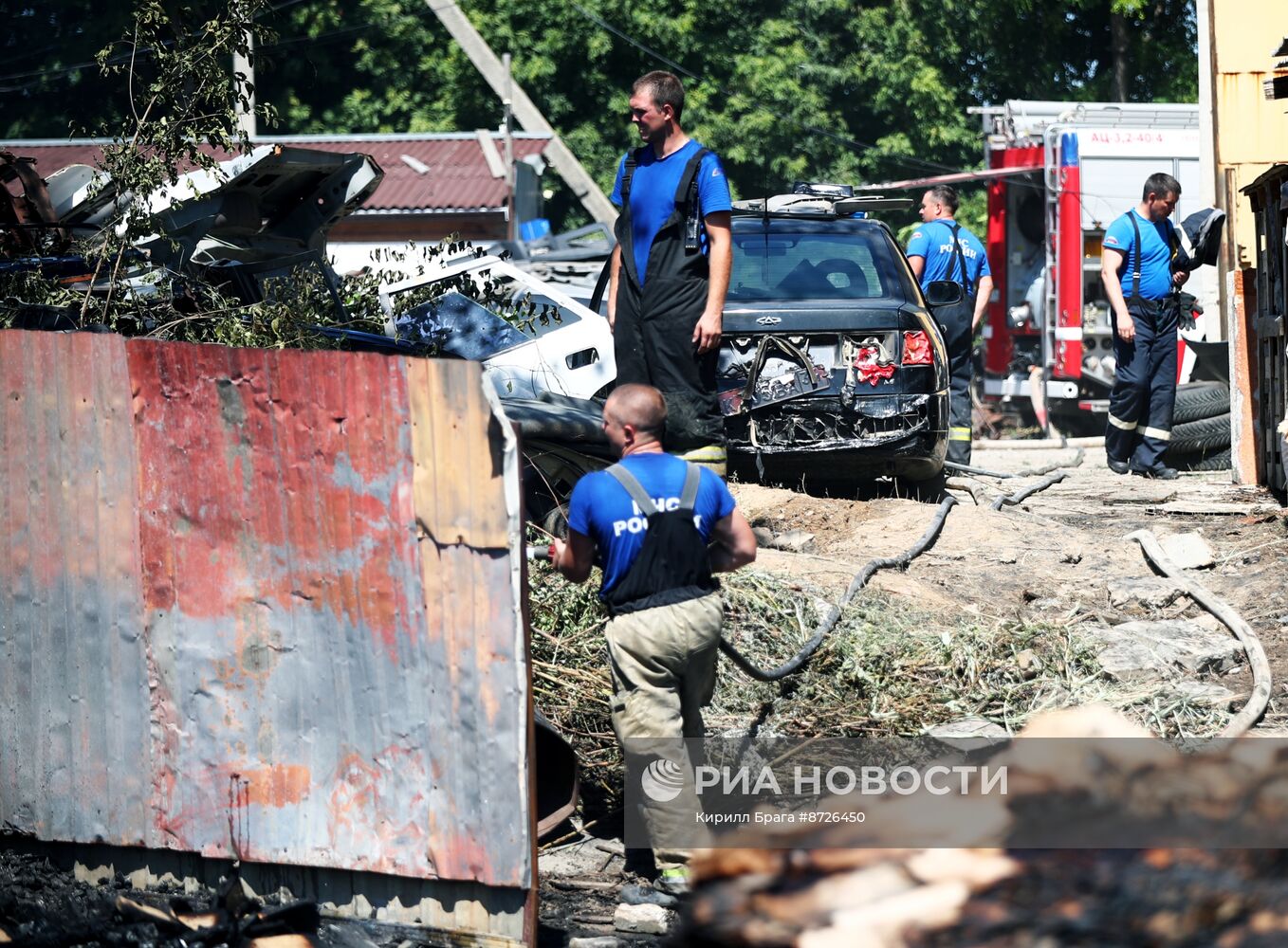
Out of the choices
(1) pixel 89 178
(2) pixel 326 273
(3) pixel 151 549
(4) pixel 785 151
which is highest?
(4) pixel 785 151

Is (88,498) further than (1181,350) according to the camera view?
No

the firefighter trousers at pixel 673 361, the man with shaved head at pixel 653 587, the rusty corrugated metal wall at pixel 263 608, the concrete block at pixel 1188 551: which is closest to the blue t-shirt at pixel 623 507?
the man with shaved head at pixel 653 587

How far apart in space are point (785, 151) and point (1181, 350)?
54.5 ft

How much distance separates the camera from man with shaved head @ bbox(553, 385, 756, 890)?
13.1ft

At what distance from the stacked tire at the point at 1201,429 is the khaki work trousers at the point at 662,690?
312 inches

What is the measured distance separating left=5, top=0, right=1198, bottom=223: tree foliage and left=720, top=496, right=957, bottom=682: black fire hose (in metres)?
22.0

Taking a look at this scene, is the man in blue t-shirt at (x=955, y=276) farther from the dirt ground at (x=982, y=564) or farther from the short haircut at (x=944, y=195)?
the dirt ground at (x=982, y=564)

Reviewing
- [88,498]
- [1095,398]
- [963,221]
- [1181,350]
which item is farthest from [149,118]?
[963,221]

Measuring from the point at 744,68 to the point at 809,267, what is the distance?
69.5 ft

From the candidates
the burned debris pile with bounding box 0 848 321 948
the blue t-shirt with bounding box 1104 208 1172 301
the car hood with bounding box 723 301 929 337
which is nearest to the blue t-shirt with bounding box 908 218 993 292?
the blue t-shirt with bounding box 1104 208 1172 301

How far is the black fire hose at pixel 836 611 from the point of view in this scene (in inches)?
186

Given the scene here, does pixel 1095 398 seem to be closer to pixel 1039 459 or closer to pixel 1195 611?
pixel 1039 459

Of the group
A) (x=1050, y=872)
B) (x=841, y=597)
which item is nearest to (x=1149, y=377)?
(x=841, y=597)

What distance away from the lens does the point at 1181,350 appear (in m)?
13.8
